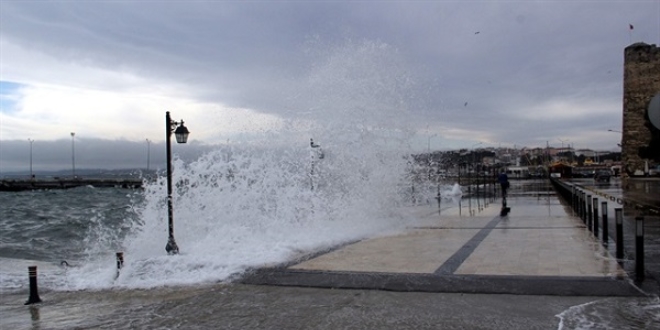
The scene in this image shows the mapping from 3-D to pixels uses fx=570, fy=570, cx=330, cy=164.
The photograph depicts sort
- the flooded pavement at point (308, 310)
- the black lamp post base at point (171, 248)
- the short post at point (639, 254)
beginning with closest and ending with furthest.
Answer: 1. the flooded pavement at point (308, 310)
2. the short post at point (639, 254)
3. the black lamp post base at point (171, 248)

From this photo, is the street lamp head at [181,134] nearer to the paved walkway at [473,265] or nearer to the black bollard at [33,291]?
the paved walkway at [473,265]

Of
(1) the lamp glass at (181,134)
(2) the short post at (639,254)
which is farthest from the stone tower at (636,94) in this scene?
(1) the lamp glass at (181,134)

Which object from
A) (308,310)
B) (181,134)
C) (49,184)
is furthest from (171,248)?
(49,184)

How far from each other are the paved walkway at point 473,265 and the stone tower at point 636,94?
42.0m

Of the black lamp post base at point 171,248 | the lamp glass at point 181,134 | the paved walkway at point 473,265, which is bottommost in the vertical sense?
the paved walkway at point 473,265

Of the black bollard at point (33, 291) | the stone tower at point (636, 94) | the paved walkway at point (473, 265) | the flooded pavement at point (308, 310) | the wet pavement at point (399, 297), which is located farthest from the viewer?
the stone tower at point (636, 94)

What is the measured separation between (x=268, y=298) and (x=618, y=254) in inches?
240

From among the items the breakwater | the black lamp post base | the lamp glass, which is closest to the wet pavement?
the black lamp post base

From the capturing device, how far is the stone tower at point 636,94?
5066cm

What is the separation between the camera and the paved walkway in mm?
8219

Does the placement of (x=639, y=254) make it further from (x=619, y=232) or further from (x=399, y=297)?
(x=399, y=297)

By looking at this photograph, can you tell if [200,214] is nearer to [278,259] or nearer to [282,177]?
[282,177]

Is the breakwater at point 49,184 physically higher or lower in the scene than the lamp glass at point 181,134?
lower

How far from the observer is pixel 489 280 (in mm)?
8445
